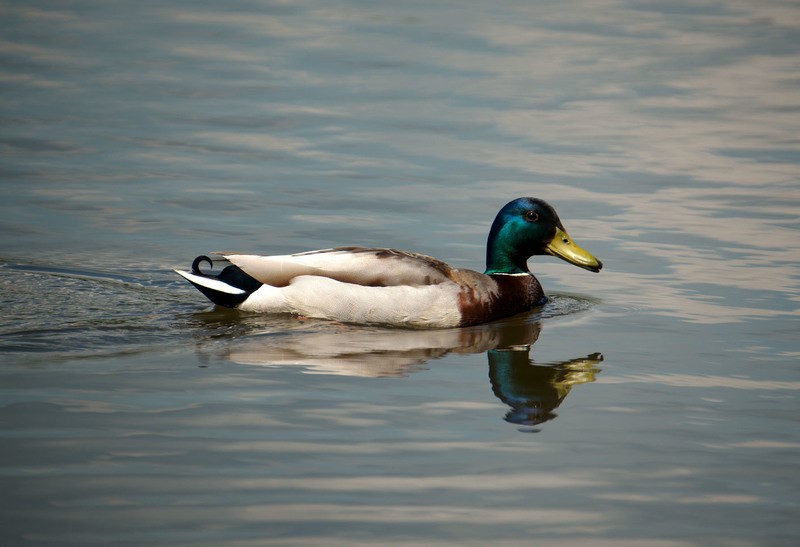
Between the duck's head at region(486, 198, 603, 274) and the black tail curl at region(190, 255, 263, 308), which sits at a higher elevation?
the duck's head at region(486, 198, 603, 274)

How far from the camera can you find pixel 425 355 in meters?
9.10

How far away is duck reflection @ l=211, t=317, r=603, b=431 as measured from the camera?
819 centimetres

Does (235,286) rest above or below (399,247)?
below

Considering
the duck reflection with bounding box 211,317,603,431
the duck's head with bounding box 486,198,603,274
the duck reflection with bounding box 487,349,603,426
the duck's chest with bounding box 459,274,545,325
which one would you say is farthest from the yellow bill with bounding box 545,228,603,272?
the duck reflection with bounding box 487,349,603,426

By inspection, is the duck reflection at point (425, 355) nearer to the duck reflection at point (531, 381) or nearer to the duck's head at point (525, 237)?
the duck reflection at point (531, 381)

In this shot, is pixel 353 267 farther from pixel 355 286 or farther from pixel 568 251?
pixel 568 251

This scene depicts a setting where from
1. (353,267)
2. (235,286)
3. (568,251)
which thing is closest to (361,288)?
(353,267)

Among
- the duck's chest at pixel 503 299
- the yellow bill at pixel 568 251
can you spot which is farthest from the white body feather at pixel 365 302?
the yellow bill at pixel 568 251

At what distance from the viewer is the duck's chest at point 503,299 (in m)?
10.3

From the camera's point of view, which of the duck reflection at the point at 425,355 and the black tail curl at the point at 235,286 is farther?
the black tail curl at the point at 235,286

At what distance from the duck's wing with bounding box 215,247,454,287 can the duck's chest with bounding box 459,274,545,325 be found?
28 centimetres

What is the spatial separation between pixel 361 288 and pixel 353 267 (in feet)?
0.62

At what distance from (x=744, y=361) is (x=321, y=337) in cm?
294

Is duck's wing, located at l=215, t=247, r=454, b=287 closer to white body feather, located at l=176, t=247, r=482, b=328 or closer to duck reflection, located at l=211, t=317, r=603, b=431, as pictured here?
white body feather, located at l=176, t=247, r=482, b=328
